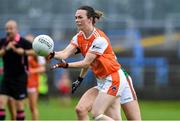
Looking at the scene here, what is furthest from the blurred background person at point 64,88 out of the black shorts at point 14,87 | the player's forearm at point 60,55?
the player's forearm at point 60,55

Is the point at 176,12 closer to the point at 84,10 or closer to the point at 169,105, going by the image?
the point at 169,105

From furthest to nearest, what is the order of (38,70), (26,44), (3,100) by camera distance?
(38,70) < (26,44) < (3,100)

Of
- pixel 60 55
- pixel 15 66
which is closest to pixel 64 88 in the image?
pixel 15 66

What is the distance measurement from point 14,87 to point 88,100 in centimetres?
420

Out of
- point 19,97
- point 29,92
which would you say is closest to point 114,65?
point 19,97

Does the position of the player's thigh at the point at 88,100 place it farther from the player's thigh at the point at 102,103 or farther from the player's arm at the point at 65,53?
the player's arm at the point at 65,53

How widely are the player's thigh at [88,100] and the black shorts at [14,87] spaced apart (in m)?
4.06

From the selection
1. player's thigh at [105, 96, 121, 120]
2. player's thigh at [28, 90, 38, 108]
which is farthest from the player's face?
player's thigh at [28, 90, 38, 108]

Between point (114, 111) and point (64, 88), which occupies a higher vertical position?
point (114, 111)

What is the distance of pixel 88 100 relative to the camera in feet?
34.1

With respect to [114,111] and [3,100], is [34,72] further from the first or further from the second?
[114,111]

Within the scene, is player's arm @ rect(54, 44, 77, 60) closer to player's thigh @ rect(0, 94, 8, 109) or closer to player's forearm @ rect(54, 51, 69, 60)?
player's forearm @ rect(54, 51, 69, 60)

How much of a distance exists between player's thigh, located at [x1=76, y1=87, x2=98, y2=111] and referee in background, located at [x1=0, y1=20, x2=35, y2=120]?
3818mm

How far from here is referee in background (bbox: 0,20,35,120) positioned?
14086 mm
